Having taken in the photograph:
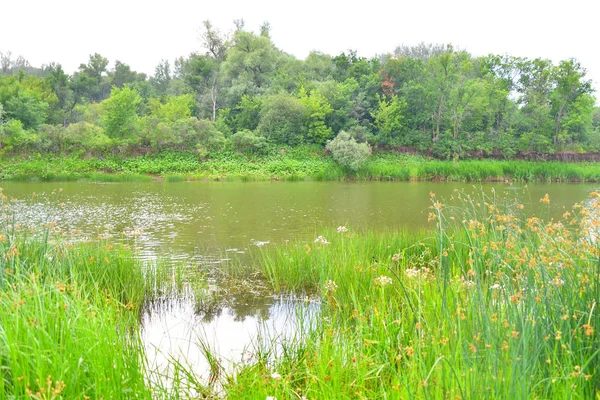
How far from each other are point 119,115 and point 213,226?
24.4m

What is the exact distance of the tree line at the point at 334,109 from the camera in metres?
32.8

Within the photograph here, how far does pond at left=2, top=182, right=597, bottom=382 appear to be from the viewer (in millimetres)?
4230

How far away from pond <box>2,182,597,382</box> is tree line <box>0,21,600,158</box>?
44.8ft

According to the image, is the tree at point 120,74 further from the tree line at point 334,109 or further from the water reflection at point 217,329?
the water reflection at point 217,329

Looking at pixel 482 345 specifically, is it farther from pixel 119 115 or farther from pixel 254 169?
pixel 119 115

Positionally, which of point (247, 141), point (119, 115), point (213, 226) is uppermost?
point (119, 115)

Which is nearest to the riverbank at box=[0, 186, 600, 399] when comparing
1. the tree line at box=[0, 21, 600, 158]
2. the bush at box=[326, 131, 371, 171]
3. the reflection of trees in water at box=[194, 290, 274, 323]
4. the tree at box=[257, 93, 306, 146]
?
the reflection of trees in water at box=[194, 290, 274, 323]

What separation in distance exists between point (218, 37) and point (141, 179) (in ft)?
84.1

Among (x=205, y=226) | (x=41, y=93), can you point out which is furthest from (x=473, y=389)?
(x=41, y=93)

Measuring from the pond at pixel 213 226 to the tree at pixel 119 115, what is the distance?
1350cm

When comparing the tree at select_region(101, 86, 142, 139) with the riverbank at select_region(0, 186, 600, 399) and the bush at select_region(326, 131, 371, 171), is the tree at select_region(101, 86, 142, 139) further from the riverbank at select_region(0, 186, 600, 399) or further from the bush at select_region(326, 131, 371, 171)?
the riverbank at select_region(0, 186, 600, 399)

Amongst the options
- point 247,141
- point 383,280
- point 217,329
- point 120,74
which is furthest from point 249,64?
point 383,280

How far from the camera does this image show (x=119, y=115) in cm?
3197

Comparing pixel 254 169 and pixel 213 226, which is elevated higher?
pixel 254 169
